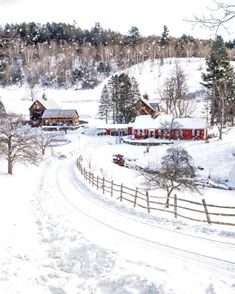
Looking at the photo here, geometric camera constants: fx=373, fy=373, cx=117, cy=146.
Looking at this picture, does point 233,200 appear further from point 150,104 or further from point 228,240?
point 150,104

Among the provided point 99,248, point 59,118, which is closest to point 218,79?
point 59,118

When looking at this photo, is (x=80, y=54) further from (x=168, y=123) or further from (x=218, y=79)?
(x=168, y=123)

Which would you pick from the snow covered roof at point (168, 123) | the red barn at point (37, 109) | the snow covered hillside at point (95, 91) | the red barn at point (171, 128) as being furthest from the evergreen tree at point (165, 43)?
the red barn at point (171, 128)

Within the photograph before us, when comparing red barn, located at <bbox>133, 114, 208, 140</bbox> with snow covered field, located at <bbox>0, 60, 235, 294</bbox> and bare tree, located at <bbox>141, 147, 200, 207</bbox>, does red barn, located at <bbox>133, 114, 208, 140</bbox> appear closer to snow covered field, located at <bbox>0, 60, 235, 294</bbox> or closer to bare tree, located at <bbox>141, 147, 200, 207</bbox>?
bare tree, located at <bbox>141, 147, 200, 207</bbox>

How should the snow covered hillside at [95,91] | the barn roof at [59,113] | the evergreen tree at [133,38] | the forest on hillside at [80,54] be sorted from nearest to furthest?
1. the barn roof at [59,113]
2. the snow covered hillside at [95,91]
3. the forest on hillside at [80,54]
4. the evergreen tree at [133,38]

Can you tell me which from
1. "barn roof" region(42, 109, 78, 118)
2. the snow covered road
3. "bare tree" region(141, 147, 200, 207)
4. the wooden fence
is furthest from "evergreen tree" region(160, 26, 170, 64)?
the snow covered road

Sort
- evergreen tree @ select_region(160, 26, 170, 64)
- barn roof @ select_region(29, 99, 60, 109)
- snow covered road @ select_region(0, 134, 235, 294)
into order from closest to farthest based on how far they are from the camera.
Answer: snow covered road @ select_region(0, 134, 235, 294) → barn roof @ select_region(29, 99, 60, 109) → evergreen tree @ select_region(160, 26, 170, 64)

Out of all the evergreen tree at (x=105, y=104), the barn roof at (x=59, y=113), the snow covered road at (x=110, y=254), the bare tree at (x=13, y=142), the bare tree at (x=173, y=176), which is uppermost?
the evergreen tree at (x=105, y=104)

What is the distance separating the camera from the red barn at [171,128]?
67.8 metres

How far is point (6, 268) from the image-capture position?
11.9m

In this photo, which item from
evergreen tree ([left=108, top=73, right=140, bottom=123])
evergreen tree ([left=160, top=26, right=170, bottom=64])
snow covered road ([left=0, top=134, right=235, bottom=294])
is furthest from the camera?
evergreen tree ([left=160, top=26, right=170, bottom=64])

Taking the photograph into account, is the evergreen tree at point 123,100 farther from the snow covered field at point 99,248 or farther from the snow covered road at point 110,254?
the snow covered road at point 110,254

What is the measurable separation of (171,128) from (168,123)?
1.07m

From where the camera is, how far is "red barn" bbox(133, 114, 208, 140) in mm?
67750
